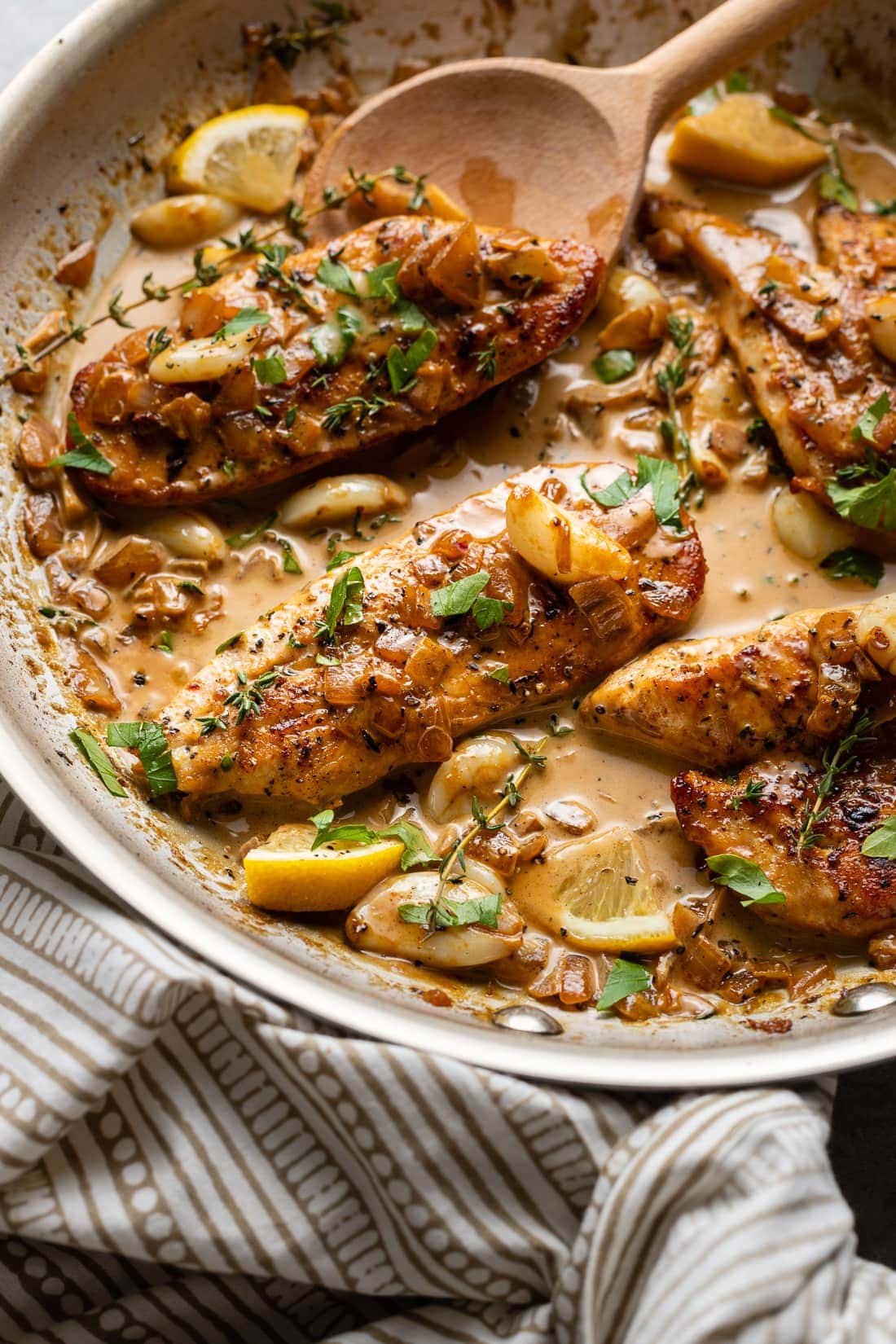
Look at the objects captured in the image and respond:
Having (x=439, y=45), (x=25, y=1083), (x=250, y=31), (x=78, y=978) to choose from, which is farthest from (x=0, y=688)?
(x=439, y=45)

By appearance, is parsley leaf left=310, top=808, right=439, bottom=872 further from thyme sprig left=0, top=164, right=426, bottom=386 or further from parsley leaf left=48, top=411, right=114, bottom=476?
thyme sprig left=0, top=164, right=426, bottom=386

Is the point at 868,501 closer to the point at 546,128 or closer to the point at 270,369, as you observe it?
the point at 546,128

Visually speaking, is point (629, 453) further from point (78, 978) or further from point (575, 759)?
point (78, 978)

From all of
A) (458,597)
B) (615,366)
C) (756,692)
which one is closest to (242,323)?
(458,597)

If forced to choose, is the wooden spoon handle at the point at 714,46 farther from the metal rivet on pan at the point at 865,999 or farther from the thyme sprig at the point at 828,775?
the metal rivet on pan at the point at 865,999

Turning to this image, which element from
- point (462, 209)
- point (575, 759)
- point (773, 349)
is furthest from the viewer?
point (462, 209)

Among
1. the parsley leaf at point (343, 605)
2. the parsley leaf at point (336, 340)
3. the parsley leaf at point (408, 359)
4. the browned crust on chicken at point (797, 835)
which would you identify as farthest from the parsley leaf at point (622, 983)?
the parsley leaf at point (336, 340)

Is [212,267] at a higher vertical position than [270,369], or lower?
higher
